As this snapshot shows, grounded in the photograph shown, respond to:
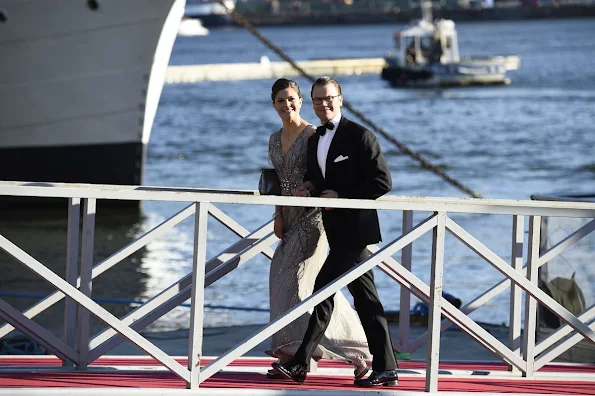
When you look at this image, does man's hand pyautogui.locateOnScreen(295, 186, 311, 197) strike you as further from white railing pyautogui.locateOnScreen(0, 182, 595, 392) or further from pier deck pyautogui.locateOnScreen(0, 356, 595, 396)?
pier deck pyautogui.locateOnScreen(0, 356, 595, 396)

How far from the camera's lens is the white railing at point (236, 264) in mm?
5824

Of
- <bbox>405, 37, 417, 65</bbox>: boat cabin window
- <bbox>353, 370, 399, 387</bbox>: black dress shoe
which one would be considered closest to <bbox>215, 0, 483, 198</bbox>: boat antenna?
<bbox>353, 370, 399, 387</bbox>: black dress shoe

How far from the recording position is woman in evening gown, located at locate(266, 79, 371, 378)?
625 cm

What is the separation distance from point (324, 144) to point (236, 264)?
0.98 meters

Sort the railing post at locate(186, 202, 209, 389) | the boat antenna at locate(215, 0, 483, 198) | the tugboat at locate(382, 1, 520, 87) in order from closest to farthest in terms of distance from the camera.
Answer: the railing post at locate(186, 202, 209, 389)
the boat antenna at locate(215, 0, 483, 198)
the tugboat at locate(382, 1, 520, 87)

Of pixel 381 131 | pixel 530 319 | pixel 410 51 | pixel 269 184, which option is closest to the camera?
pixel 269 184

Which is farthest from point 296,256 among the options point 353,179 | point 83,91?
point 83,91

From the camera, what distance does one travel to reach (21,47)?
1922 centimetres

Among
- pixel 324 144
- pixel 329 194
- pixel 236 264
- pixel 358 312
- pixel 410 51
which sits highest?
pixel 410 51

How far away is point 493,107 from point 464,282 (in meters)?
43.5

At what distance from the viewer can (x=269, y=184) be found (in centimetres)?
620

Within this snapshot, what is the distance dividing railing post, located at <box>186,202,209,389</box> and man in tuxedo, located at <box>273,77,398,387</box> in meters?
0.53

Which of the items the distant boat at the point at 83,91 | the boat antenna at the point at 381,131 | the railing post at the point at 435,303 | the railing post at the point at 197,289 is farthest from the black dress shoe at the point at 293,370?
the distant boat at the point at 83,91

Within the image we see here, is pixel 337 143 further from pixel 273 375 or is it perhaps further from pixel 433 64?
pixel 433 64
